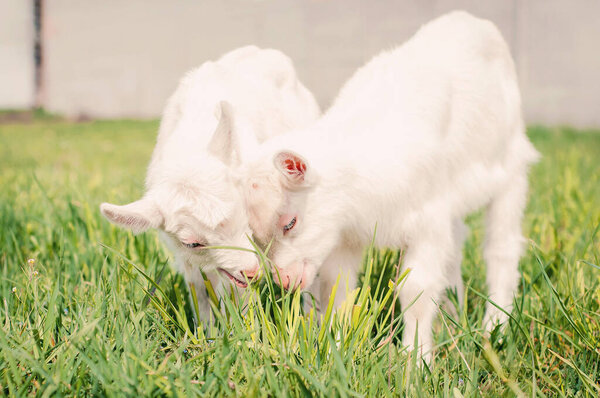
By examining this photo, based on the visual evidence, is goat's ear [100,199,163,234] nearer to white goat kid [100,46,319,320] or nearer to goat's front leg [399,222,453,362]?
white goat kid [100,46,319,320]

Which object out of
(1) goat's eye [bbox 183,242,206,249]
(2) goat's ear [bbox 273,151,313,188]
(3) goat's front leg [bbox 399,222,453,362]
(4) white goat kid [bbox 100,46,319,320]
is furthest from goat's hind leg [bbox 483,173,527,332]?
(1) goat's eye [bbox 183,242,206,249]

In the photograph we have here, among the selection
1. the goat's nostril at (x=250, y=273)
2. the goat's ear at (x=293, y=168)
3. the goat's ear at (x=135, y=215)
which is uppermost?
the goat's ear at (x=293, y=168)

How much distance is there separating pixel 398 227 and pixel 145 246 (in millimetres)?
1308

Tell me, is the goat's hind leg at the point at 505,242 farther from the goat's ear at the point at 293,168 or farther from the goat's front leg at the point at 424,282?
the goat's ear at the point at 293,168

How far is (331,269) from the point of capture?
2727 mm

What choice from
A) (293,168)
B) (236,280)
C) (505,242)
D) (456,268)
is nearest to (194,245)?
(236,280)

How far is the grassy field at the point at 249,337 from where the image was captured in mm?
1656

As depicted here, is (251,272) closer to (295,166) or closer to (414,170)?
(295,166)

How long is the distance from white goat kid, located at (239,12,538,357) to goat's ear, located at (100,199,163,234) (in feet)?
1.22

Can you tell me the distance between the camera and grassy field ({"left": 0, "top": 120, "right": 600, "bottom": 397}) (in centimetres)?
166

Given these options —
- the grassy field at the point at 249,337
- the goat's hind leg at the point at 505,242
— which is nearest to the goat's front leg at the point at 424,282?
the grassy field at the point at 249,337

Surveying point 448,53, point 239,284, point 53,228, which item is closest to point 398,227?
point 239,284

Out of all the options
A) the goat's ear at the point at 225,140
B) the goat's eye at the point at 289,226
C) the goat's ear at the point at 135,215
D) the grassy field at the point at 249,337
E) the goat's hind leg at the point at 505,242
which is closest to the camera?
the grassy field at the point at 249,337

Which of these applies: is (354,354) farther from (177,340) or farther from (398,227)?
(398,227)
